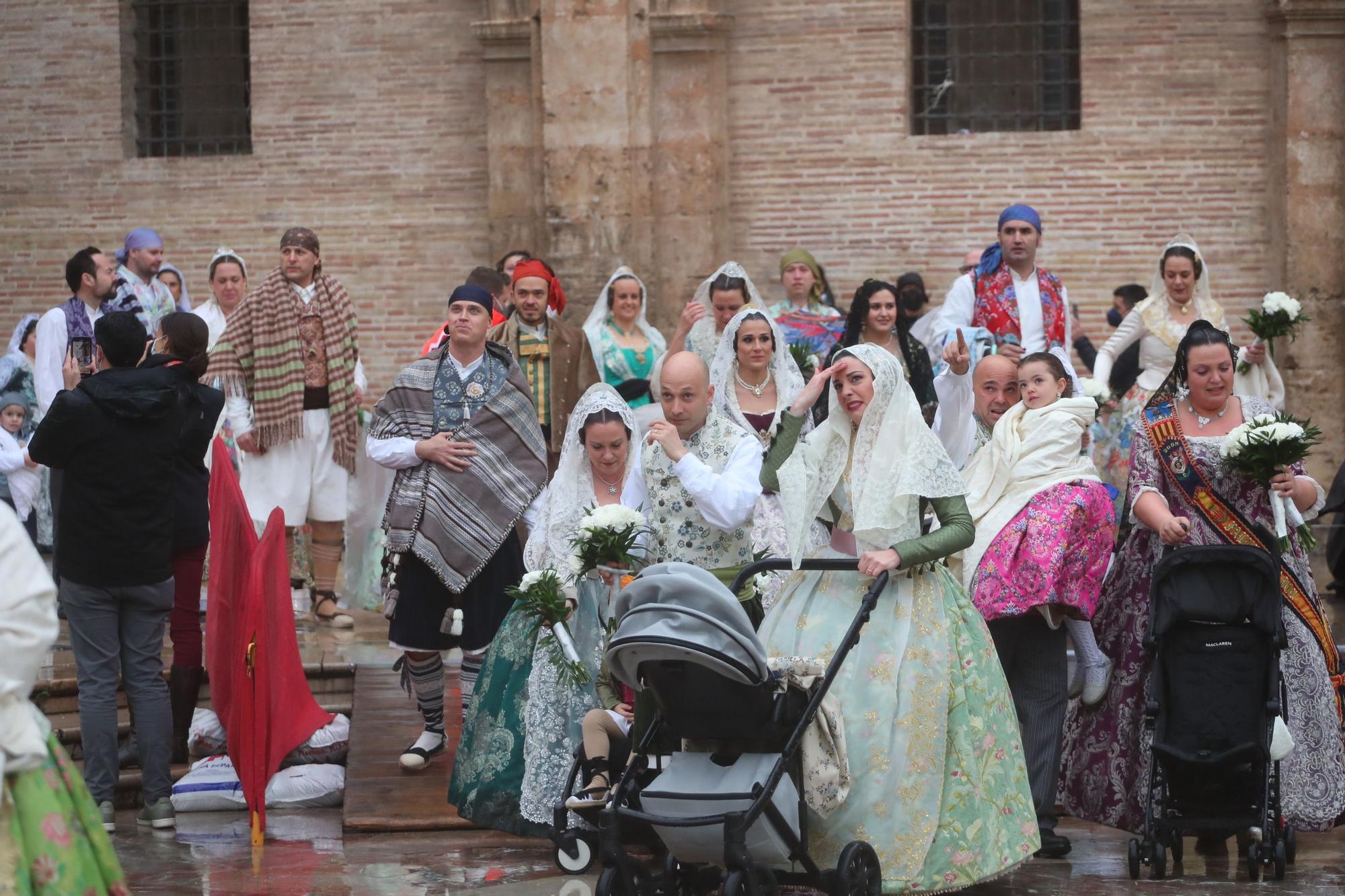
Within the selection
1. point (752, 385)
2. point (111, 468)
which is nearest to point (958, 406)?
point (752, 385)

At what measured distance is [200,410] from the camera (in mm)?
7613

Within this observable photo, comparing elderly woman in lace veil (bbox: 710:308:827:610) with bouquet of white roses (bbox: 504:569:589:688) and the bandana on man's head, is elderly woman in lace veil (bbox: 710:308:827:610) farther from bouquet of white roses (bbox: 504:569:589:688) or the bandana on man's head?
the bandana on man's head

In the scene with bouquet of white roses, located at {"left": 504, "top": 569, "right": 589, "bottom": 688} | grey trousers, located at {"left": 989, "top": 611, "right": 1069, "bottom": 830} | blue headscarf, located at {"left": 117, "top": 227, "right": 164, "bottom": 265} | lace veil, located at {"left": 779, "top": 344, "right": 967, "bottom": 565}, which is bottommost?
grey trousers, located at {"left": 989, "top": 611, "right": 1069, "bottom": 830}

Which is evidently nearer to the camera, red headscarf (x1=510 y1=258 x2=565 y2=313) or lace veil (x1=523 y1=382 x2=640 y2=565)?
lace veil (x1=523 y1=382 x2=640 y2=565)

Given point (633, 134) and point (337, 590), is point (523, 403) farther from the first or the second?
point (633, 134)

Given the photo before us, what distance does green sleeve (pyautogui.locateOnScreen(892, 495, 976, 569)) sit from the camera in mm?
6027

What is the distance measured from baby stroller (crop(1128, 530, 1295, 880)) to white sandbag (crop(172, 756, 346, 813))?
3335 mm

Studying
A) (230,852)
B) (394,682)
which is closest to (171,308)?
(394,682)

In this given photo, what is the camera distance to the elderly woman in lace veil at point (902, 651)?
589cm

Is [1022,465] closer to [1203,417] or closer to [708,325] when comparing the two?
[1203,417]

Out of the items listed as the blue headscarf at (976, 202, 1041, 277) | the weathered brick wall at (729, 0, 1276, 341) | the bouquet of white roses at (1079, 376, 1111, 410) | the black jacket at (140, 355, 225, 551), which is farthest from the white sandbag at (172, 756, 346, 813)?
the weathered brick wall at (729, 0, 1276, 341)

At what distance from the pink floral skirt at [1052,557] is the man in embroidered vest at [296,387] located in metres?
4.43

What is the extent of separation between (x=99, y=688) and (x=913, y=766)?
3.24m

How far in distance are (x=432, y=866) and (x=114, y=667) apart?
1510mm
